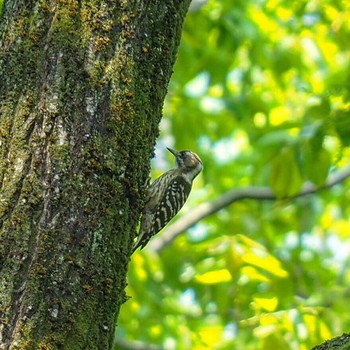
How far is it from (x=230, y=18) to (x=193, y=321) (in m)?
3.35

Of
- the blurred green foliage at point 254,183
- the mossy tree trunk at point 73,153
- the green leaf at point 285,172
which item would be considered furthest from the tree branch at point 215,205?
the mossy tree trunk at point 73,153

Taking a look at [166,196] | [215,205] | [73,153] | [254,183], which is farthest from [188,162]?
[73,153]

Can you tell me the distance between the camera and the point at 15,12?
9.85 ft

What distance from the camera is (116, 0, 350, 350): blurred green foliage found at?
5.71m

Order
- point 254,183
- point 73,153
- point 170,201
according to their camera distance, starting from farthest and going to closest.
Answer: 1. point 254,183
2. point 170,201
3. point 73,153

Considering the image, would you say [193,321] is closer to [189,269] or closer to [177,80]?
[189,269]

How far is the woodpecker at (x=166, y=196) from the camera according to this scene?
536 cm

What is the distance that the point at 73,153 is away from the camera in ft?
9.15

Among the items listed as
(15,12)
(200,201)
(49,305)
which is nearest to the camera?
Answer: (49,305)

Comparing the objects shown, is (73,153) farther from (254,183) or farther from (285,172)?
(254,183)

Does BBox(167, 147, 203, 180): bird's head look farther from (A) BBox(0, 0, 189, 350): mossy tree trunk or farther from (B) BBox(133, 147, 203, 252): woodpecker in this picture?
(A) BBox(0, 0, 189, 350): mossy tree trunk

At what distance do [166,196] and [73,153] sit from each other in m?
2.82

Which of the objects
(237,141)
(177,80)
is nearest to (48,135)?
(177,80)

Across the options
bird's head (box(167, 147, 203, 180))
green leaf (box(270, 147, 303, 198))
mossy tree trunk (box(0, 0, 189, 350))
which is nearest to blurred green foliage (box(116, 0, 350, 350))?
green leaf (box(270, 147, 303, 198))
